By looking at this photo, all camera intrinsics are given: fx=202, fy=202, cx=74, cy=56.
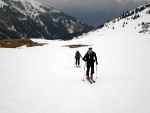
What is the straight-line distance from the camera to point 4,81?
16906mm

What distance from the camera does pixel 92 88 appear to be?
1411cm

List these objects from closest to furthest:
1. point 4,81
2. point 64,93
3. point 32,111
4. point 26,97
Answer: point 32,111 < point 26,97 < point 64,93 < point 4,81

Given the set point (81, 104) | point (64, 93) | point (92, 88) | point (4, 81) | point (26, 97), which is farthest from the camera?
point (4, 81)

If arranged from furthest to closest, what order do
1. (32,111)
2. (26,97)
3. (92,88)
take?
1. (92,88)
2. (26,97)
3. (32,111)

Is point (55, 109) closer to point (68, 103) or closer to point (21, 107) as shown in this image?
point (68, 103)

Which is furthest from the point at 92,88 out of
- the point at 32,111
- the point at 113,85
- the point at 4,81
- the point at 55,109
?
the point at 4,81

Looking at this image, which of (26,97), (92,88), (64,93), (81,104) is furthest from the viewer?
(92,88)

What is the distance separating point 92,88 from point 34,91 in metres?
3.99

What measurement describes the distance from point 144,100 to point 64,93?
16.3ft

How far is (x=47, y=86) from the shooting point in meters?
14.9

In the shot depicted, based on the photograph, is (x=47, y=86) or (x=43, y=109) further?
(x=47, y=86)

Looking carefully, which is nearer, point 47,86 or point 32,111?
point 32,111

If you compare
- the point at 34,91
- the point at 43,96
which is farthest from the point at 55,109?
the point at 34,91

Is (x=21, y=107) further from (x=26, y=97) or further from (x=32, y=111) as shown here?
(x=26, y=97)
